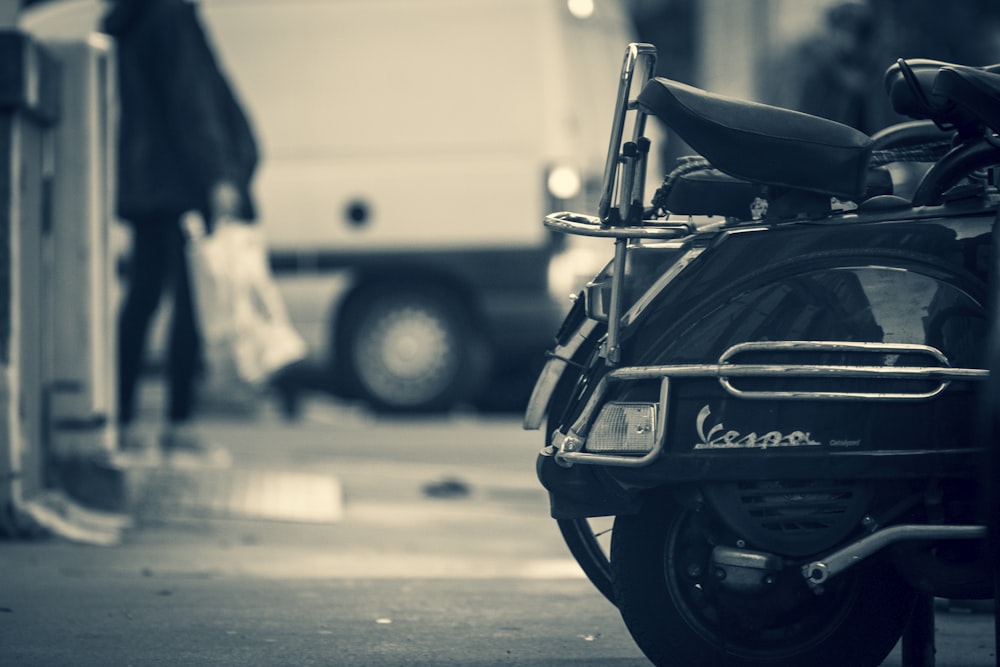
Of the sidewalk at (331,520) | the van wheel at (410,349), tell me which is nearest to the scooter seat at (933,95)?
the sidewalk at (331,520)

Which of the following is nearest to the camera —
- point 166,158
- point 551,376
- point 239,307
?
point 551,376

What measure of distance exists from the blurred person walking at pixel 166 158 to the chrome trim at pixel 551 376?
3315 mm

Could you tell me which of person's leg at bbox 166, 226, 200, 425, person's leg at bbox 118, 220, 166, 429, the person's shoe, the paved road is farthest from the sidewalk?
person's leg at bbox 118, 220, 166, 429

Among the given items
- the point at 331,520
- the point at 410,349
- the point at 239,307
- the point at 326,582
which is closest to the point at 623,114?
the point at 326,582

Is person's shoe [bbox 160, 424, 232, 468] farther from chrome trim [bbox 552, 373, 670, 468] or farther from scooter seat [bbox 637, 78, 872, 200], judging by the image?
scooter seat [bbox 637, 78, 872, 200]

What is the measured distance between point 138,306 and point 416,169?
11.2 feet

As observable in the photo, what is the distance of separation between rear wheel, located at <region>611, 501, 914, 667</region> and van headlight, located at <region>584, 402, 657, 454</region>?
15 cm

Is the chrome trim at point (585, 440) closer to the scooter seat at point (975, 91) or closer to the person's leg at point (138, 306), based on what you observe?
the scooter seat at point (975, 91)

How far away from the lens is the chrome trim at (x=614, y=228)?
3.27 m

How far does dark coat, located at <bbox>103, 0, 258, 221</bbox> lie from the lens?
6.75 metres

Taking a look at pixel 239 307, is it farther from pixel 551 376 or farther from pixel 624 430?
pixel 624 430

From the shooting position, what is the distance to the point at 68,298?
579 centimetres

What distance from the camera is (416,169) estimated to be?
10039 mm

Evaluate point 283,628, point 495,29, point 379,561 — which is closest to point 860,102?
point 495,29
